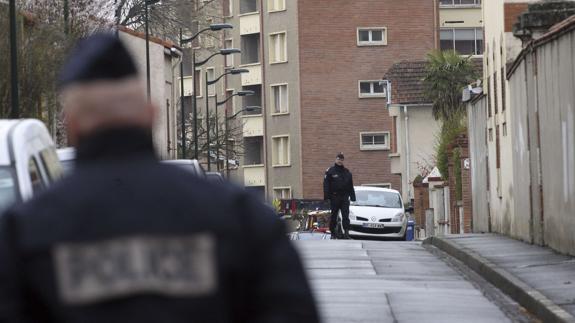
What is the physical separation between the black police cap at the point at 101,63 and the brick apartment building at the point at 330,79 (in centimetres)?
8034

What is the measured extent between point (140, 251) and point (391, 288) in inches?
589

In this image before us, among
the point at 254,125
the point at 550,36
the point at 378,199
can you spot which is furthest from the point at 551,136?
the point at 254,125

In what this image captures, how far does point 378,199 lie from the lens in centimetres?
4481

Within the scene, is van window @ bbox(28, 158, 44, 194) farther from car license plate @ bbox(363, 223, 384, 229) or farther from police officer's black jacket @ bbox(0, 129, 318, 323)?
car license plate @ bbox(363, 223, 384, 229)

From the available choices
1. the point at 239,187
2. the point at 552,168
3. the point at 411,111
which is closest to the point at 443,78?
the point at 411,111

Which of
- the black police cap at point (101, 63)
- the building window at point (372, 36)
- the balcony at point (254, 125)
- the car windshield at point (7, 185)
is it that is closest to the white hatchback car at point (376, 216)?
the car windshield at point (7, 185)

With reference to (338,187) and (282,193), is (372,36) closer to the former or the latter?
(282,193)

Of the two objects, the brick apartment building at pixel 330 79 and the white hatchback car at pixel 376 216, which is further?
the brick apartment building at pixel 330 79

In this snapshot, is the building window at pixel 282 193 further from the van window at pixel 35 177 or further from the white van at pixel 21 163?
the van window at pixel 35 177

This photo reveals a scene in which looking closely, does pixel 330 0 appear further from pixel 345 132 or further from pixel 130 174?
pixel 130 174

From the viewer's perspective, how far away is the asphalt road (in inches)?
600

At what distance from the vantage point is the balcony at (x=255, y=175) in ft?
292

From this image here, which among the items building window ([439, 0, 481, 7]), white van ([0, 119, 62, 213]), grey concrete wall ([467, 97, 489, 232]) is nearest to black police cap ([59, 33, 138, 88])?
white van ([0, 119, 62, 213])

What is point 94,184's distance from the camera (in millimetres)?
3691
